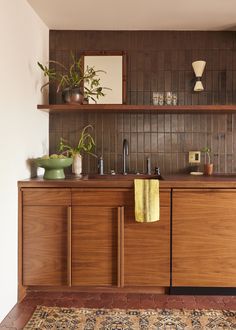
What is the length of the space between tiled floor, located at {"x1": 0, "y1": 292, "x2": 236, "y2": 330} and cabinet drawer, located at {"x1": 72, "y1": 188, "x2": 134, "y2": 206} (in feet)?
2.21

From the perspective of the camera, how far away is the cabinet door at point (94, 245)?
2729 millimetres

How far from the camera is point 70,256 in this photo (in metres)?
2.72

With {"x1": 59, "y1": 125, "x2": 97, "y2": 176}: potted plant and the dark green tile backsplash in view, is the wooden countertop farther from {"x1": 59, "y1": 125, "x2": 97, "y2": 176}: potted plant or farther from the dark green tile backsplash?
the dark green tile backsplash

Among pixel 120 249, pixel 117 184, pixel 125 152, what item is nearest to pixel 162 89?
pixel 125 152

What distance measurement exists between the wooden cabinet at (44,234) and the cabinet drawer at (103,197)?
72mm

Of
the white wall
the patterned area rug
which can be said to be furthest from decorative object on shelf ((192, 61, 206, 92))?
the patterned area rug

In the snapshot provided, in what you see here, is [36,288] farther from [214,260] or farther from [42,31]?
[42,31]

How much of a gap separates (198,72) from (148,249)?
1595mm

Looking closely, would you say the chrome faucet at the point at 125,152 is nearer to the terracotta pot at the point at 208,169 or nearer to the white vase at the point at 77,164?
the white vase at the point at 77,164

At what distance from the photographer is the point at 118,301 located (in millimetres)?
2678

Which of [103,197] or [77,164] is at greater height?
[77,164]

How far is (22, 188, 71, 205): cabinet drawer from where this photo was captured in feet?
8.93

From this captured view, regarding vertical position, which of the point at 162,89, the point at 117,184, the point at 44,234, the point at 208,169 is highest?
the point at 162,89

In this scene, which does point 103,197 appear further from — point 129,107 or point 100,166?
point 129,107
